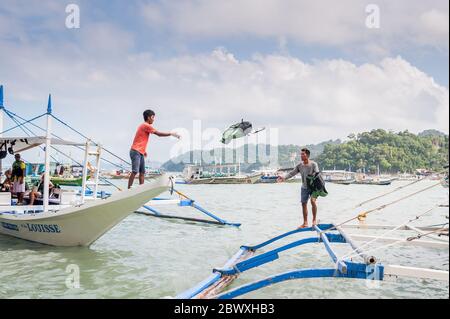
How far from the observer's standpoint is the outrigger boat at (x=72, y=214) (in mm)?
8695

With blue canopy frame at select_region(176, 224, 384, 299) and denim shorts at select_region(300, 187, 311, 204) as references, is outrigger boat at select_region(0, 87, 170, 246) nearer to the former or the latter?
blue canopy frame at select_region(176, 224, 384, 299)

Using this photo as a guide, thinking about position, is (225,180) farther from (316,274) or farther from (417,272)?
(417,272)

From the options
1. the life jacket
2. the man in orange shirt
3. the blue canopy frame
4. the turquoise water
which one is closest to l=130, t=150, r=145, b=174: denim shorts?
the man in orange shirt

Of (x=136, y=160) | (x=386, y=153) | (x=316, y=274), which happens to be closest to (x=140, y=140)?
(x=136, y=160)

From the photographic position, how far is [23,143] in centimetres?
1206

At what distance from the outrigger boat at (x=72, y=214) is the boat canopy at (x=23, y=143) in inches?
1.0

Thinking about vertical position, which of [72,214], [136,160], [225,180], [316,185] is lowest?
[225,180]

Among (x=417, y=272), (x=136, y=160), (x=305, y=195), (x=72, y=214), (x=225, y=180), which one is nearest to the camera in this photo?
(x=417, y=272)

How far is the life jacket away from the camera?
929 cm

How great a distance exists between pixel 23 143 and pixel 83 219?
4584 millimetres

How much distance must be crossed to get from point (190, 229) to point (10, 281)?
302 inches

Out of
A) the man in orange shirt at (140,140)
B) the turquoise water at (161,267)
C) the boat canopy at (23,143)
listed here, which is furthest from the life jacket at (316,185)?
the boat canopy at (23,143)

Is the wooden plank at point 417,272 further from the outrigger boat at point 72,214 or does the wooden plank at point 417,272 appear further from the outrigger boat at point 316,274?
the outrigger boat at point 72,214
